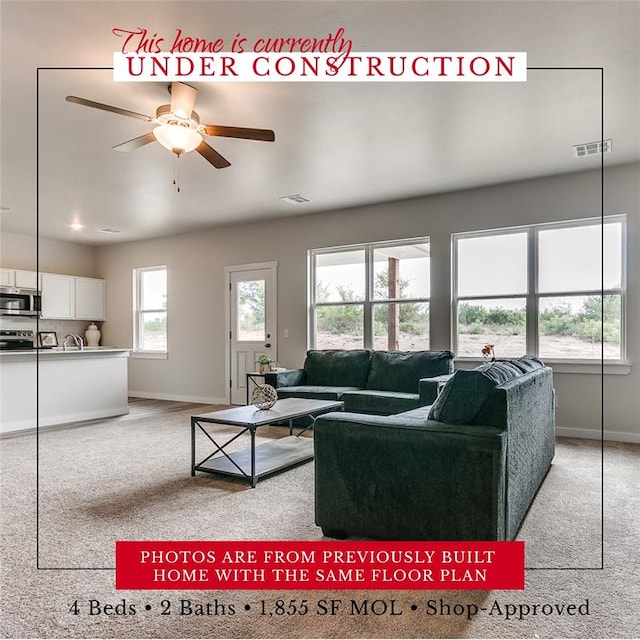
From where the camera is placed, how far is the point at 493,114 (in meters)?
3.44

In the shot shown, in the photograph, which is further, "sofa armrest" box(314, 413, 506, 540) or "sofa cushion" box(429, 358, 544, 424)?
"sofa cushion" box(429, 358, 544, 424)

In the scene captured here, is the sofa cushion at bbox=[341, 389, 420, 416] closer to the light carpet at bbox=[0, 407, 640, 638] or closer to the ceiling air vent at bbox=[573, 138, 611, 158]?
the light carpet at bbox=[0, 407, 640, 638]

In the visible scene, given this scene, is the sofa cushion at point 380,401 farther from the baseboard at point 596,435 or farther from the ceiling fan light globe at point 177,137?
the ceiling fan light globe at point 177,137

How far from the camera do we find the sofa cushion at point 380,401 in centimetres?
456

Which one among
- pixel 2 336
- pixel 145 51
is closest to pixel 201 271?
pixel 2 336

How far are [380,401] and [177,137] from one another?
2.98 meters

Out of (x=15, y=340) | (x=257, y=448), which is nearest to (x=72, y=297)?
(x=15, y=340)

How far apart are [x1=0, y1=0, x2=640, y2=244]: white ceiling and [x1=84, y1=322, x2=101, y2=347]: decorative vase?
273 centimetres

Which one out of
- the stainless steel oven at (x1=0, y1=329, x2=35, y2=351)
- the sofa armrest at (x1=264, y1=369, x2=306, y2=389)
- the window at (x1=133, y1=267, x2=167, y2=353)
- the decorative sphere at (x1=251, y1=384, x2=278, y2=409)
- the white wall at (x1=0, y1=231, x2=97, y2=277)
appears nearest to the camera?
the decorative sphere at (x1=251, y1=384, x2=278, y2=409)

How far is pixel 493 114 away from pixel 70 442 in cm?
460

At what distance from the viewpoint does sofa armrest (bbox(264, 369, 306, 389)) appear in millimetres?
5445

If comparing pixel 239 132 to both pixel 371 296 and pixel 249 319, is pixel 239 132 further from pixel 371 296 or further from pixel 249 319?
pixel 249 319

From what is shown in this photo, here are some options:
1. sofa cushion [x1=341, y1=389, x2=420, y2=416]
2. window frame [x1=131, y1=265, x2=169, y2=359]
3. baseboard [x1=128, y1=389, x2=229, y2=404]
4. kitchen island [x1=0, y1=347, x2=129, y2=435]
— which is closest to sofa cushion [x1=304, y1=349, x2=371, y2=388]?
sofa cushion [x1=341, y1=389, x2=420, y2=416]

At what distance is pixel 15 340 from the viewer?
6848 millimetres
